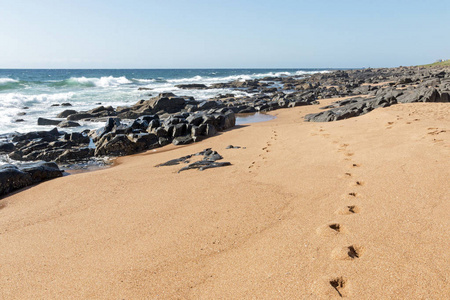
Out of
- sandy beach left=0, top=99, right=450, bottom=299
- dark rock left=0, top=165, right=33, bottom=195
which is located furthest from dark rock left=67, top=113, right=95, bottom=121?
sandy beach left=0, top=99, right=450, bottom=299

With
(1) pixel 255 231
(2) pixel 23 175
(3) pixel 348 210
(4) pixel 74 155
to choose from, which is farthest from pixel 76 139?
(3) pixel 348 210

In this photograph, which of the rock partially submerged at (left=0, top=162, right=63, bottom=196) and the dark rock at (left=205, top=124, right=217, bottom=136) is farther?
the dark rock at (left=205, top=124, right=217, bottom=136)

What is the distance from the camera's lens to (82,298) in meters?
2.43

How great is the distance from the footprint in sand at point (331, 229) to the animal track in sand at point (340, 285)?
0.68m

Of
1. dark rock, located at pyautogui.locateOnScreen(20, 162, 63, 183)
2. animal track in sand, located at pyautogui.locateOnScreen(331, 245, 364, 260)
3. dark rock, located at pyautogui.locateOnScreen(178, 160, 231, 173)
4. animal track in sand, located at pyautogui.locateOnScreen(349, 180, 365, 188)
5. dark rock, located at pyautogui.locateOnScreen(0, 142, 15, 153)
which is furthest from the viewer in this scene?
dark rock, located at pyautogui.locateOnScreen(0, 142, 15, 153)

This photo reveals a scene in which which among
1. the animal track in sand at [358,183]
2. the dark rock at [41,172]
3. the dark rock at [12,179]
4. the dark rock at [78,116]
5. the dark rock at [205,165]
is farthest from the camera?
the dark rock at [78,116]

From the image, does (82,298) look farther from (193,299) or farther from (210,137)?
(210,137)

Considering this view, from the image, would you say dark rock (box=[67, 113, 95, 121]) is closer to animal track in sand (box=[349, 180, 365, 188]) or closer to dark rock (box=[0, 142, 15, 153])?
dark rock (box=[0, 142, 15, 153])

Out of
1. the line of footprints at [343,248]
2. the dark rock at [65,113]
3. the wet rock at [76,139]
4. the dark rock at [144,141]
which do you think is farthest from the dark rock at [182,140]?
the dark rock at [65,113]

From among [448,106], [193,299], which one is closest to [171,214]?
[193,299]

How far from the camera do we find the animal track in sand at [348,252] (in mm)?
2392

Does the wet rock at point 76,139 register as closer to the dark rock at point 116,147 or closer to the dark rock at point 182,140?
the dark rock at point 116,147

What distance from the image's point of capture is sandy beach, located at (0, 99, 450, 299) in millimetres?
2244

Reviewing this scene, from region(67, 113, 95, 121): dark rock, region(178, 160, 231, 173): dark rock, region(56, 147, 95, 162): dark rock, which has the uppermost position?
region(178, 160, 231, 173): dark rock
